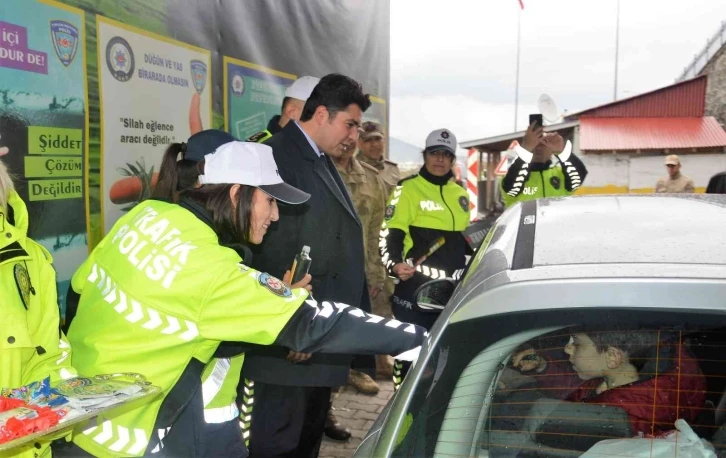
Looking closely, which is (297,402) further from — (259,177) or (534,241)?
(534,241)

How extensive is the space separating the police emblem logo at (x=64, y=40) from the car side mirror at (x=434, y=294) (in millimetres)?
1713

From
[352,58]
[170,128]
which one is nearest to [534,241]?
[170,128]

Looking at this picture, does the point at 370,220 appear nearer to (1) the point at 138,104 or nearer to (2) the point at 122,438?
A: (1) the point at 138,104

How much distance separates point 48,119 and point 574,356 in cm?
220

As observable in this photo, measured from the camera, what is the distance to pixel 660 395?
5.11 feet

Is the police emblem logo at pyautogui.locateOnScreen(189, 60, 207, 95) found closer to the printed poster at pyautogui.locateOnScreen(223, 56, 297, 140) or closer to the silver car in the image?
the printed poster at pyautogui.locateOnScreen(223, 56, 297, 140)

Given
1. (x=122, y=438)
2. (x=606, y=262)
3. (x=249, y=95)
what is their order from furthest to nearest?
(x=249, y=95), (x=122, y=438), (x=606, y=262)

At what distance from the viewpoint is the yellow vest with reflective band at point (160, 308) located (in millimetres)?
1754

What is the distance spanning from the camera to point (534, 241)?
1.77 meters

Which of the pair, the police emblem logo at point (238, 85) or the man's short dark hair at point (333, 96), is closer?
the man's short dark hair at point (333, 96)

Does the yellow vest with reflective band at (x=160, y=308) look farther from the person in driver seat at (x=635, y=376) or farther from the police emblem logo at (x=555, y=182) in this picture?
the police emblem logo at (x=555, y=182)

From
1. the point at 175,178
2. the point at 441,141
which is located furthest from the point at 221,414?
the point at 441,141

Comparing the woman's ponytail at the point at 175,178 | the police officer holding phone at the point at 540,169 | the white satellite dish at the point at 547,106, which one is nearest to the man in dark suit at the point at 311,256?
the woman's ponytail at the point at 175,178

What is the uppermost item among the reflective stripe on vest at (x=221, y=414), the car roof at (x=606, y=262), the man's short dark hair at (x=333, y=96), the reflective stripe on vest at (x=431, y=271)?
the man's short dark hair at (x=333, y=96)
